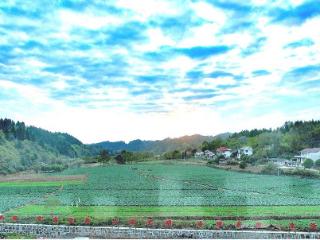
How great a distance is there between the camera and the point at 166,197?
1143cm

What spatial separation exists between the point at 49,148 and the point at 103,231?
14.2 feet

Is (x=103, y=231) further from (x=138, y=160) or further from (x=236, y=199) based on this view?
(x=138, y=160)

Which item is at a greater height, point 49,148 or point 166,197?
point 49,148

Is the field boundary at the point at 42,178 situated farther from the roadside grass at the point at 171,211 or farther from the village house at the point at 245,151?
the village house at the point at 245,151

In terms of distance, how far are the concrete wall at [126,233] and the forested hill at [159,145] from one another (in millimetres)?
4300

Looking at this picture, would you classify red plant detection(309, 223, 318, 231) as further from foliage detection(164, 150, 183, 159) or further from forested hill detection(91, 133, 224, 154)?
foliage detection(164, 150, 183, 159)

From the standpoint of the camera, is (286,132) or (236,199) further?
(286,132)

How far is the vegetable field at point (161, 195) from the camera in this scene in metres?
9.51

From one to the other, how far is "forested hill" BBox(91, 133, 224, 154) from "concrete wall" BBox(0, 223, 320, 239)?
4.30m

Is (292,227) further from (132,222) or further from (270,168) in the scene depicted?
(270,168)

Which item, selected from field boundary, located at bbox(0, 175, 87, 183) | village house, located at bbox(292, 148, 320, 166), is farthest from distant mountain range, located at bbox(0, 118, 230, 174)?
village house, located at bbox(292, 148, 320, 166)

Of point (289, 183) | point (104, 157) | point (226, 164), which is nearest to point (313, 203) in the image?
point (289, 183)

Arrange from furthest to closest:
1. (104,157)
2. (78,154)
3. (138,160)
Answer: (138,160), (104,157), (78,154)

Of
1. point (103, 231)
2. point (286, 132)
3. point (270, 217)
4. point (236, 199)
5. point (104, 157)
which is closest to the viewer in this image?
point (103, 231)
